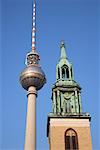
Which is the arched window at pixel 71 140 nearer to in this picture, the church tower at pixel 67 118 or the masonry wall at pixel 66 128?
the church tower at pixel 67 118

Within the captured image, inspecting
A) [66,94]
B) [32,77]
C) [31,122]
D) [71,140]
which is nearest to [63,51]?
[66,94]

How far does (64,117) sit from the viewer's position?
65.8 m

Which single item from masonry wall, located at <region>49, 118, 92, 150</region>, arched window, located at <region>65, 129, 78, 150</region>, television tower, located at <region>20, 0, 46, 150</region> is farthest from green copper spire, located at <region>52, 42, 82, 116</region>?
television tower, located at <region>20, 0, 46, 150</region>

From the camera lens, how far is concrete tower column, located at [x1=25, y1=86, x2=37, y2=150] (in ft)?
138

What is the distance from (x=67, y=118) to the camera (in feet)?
215

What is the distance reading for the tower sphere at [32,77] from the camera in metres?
47.8

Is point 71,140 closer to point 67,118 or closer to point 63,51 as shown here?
point 67,118

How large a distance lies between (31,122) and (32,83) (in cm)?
553

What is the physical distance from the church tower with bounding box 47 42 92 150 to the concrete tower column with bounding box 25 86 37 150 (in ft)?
59.4

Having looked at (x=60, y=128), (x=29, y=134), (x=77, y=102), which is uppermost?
(x=77, y=102)

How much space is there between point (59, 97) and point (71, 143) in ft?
28.8

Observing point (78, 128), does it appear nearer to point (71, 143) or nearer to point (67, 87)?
point (71, 143)

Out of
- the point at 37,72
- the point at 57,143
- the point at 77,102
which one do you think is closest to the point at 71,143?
the point at 57,143

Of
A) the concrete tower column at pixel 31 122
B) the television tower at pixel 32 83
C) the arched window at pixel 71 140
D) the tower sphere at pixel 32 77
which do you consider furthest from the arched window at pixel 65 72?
the concrete tower column at pixel 31 122
